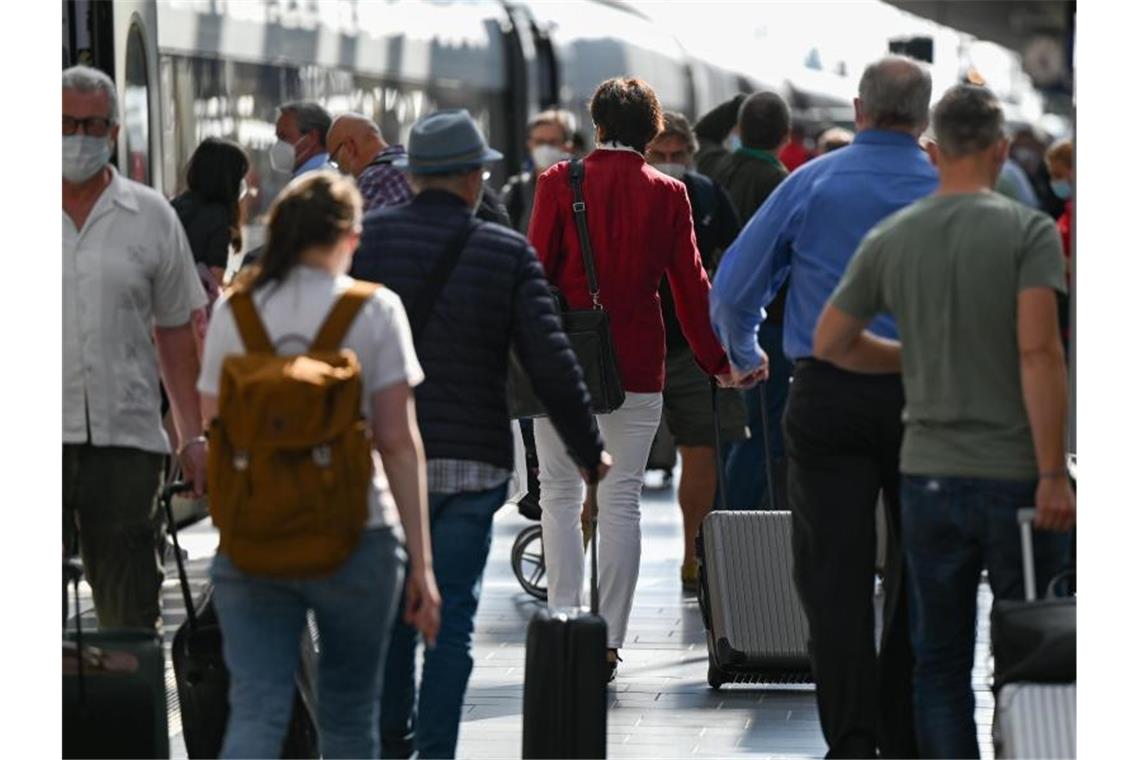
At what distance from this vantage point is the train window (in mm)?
11359

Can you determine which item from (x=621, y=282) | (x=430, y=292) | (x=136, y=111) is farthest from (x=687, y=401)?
(x=430, y=292)

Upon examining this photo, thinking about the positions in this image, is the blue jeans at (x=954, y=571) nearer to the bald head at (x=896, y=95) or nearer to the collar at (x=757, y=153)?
the bald head at (x=896, y=95)

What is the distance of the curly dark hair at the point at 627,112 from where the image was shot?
25.3 feet

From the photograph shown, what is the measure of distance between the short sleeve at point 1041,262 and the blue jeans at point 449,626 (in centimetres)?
140

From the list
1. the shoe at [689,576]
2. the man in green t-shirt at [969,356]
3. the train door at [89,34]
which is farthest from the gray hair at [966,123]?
the train door at [89,34]

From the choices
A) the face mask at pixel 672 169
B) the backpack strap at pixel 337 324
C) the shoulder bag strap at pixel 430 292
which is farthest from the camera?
the face mask at pixel 672 169

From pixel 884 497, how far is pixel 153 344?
1.84 metres

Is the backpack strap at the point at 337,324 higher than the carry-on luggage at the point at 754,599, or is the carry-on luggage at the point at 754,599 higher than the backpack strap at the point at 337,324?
the backpack strap at the point at 337,324

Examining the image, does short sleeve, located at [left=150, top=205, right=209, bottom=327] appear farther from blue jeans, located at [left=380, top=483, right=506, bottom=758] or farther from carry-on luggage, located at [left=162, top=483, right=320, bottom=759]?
blue jeans, located at [left=380, top=483, right=506, bottom=758]

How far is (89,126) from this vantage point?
6.14 metres

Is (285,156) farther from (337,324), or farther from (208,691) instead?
(337,324)

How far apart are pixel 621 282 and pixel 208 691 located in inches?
82.0

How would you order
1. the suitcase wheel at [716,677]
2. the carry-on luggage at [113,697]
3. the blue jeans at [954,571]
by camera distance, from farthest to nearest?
the suitcase wheel at [716,677] < the carry-on luggage at [113,697] < the blue jeans at [954,571]

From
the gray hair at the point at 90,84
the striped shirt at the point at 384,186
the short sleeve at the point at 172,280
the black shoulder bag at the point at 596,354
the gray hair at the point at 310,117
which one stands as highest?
the gray hair at the point at 310,117
